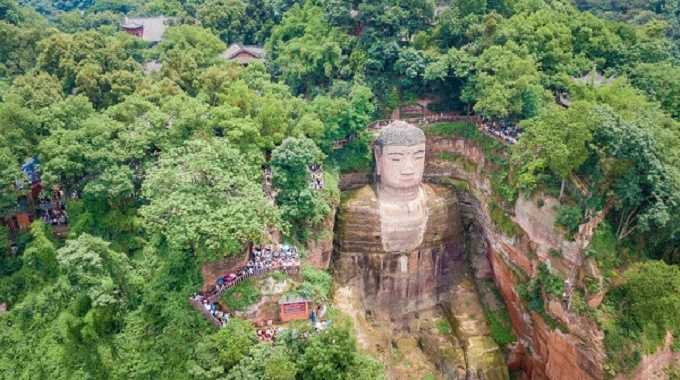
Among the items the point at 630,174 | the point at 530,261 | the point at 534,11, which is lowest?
the point at 530,261

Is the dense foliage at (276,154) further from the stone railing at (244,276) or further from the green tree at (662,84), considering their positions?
the stone railing at (244,276)

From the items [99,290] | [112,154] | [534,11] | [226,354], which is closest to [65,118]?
[112,154]

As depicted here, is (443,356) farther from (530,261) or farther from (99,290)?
(99,290)

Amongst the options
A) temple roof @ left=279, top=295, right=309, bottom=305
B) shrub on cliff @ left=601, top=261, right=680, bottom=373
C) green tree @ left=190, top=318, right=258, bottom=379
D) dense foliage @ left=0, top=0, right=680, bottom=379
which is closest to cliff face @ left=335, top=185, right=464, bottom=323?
dense foliage @ left=0, top=0, right=680, bottom=379

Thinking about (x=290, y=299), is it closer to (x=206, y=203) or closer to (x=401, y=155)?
(x=206, y=203)

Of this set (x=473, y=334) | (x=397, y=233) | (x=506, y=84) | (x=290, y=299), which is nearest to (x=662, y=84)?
(x=506, y=84)

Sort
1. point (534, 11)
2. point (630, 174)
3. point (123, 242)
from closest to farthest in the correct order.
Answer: point (630, 174) → point (123, 242) → point (534, 11)

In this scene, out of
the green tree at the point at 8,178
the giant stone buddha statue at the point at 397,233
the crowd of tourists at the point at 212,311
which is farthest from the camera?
the giant stone buddha statue at the point at 397,233

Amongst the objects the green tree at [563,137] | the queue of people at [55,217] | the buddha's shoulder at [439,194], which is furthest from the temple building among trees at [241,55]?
the green tree at [563,137]
